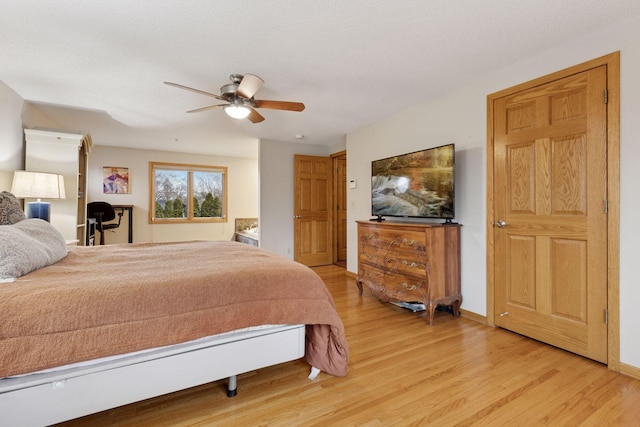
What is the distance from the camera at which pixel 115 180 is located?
5859mm

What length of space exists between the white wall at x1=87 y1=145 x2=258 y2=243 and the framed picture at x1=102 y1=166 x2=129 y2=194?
0.07 metres

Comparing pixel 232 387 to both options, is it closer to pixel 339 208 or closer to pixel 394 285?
pixel 394 285

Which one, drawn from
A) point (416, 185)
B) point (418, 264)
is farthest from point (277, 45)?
point (418, 264)

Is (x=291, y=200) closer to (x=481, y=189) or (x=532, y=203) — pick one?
(x=481, y=189)

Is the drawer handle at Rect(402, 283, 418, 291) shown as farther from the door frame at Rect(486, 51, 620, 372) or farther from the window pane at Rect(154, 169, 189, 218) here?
the window pane at Rect(154, 169, 189, 218)

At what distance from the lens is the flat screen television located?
9.32 feet

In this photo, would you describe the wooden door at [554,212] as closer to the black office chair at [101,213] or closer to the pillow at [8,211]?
the pillow at [8,211]

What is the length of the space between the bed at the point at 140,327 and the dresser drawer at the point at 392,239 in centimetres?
134

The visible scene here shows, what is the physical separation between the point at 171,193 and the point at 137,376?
Answer: 18.8 ft

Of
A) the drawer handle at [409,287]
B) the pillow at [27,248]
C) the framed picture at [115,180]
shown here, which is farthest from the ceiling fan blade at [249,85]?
the framed picture at [115,180]

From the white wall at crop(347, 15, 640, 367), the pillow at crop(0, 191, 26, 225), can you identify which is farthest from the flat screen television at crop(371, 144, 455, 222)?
the pillow at crop(0, 191, 26, 225)

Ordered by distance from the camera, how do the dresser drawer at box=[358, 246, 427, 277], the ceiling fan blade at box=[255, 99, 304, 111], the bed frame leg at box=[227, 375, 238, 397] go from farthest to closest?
the dresser drawer at box=[358, 246, 427, 277], the ceiling fan blade at box=[255, 99, 304, 111], the bed frame leg at box=[227, 375, 238, 397]

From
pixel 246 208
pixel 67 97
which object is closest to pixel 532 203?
pixel 67 97

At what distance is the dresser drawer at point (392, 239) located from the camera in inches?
110
